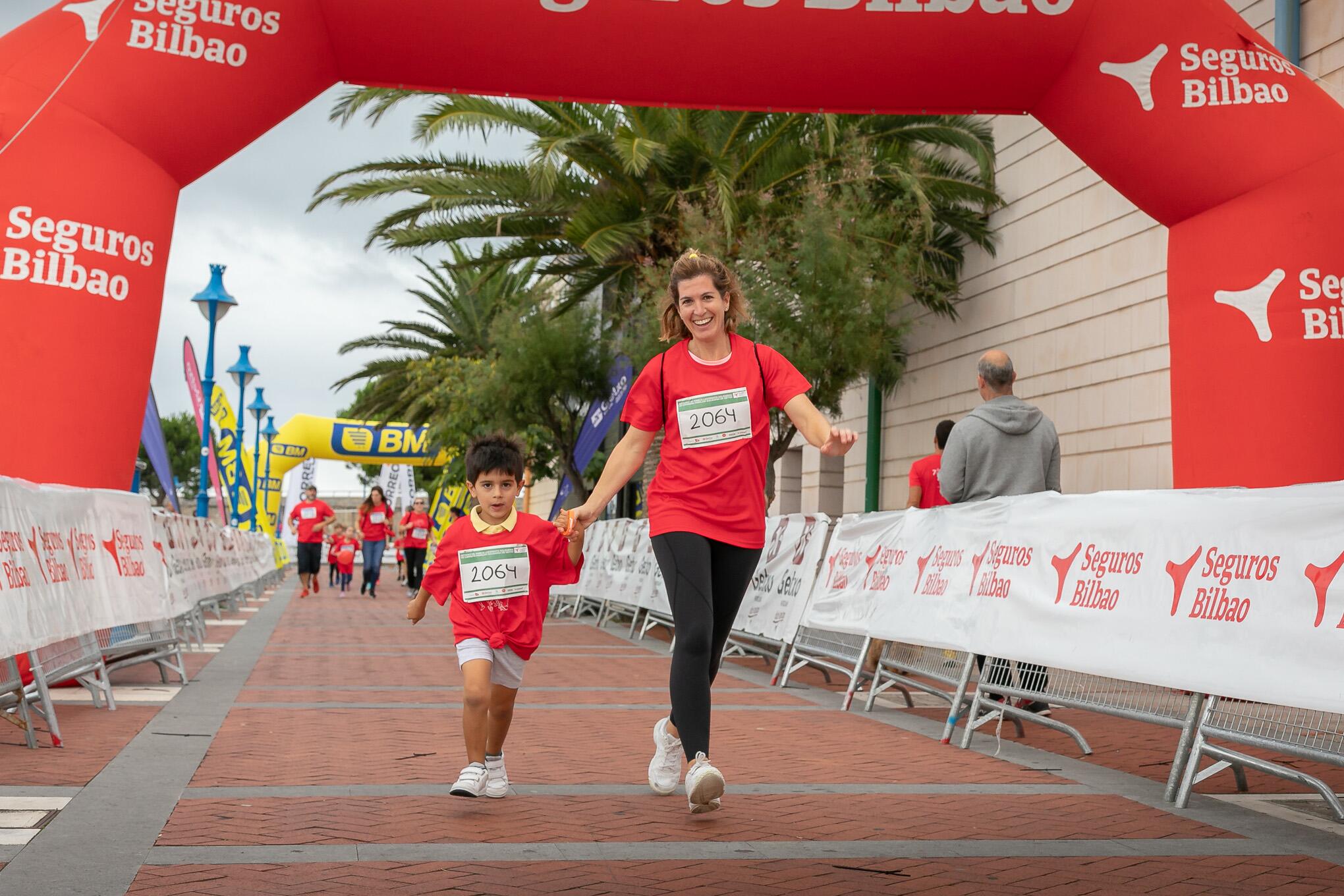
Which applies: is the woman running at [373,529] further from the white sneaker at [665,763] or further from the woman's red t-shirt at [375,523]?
the white sneaker at [665,763]

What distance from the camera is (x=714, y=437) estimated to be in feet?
16.6

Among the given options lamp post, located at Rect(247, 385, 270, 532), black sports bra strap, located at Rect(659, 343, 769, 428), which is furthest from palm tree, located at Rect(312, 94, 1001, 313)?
lamp post, located at Rect(247, 385, 270, 532)

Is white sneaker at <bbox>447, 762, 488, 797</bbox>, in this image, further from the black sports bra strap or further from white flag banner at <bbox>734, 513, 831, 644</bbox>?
white flag banner at <bbox>734, 513, 831, 644</bbox>

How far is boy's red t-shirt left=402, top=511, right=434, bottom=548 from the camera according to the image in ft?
75.8

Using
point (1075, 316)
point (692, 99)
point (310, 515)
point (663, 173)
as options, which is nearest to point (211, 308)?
point (310, 515)

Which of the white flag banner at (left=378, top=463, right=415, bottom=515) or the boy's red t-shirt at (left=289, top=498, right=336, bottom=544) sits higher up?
the white flag banner at (left=378, top=463, right=415, bottom=515)

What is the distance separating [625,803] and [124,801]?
181 centimetres

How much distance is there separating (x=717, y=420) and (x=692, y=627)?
30.1 inches

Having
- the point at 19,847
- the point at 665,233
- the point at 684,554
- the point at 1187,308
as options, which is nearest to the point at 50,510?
the point at 19,847

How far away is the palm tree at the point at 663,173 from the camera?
1709 cm

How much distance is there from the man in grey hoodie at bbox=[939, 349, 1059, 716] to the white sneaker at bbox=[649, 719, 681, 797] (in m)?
3.00

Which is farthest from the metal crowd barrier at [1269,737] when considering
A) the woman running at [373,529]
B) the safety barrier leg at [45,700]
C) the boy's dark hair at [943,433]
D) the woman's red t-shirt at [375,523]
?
the woman's red t-shirt at [375,523]

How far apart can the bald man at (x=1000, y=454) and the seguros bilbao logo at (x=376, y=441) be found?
38.6 metres

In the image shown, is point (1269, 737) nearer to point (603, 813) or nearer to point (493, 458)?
point (603, 813)
